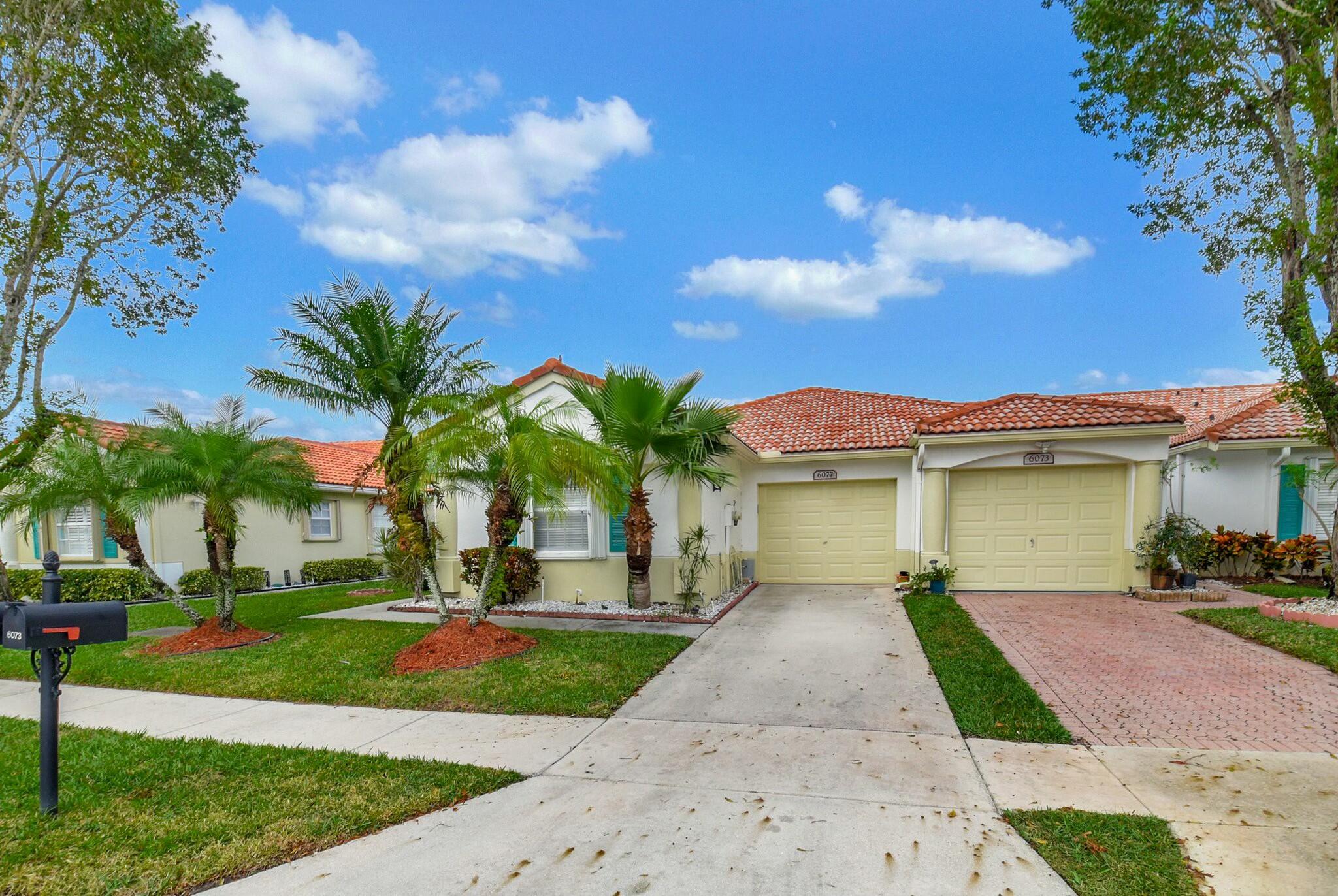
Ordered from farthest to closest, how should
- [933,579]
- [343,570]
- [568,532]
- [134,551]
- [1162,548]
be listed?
[343,570], [933,579], [568,532], [1162,548], [134,551]

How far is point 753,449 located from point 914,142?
734 cm

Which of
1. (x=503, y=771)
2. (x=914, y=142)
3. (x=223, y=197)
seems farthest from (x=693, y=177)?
(x=503, y=771)

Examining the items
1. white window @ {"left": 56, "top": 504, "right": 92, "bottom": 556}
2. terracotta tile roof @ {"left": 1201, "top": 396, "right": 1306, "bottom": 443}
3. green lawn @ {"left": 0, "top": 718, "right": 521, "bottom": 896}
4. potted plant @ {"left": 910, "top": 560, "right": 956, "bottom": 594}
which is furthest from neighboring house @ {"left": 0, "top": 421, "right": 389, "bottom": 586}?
terracotta tile roof @ {"left": 1201, "top": 396, "right": 1306, "bottom": 443}

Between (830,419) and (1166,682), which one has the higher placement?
(830,419)

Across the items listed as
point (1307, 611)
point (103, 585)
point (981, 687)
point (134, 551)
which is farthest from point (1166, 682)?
point (103, 585)

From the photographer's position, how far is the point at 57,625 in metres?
3.46

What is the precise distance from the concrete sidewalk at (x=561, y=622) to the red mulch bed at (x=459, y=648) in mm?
1348

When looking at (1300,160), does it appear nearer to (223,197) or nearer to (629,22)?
(629,22)

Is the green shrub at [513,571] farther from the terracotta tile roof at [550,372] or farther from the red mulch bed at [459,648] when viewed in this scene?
the terracotta tile roof at [550,372]

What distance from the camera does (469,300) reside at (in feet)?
32.8

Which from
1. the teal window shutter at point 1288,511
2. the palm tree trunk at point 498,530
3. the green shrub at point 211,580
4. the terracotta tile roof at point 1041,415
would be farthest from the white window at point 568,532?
the teal window shutter at point 1288,511

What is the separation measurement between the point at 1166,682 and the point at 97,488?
44.8 feet

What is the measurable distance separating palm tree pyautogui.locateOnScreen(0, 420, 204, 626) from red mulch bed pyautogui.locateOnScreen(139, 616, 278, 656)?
0.71ft

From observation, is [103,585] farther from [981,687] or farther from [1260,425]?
[1260,425]
